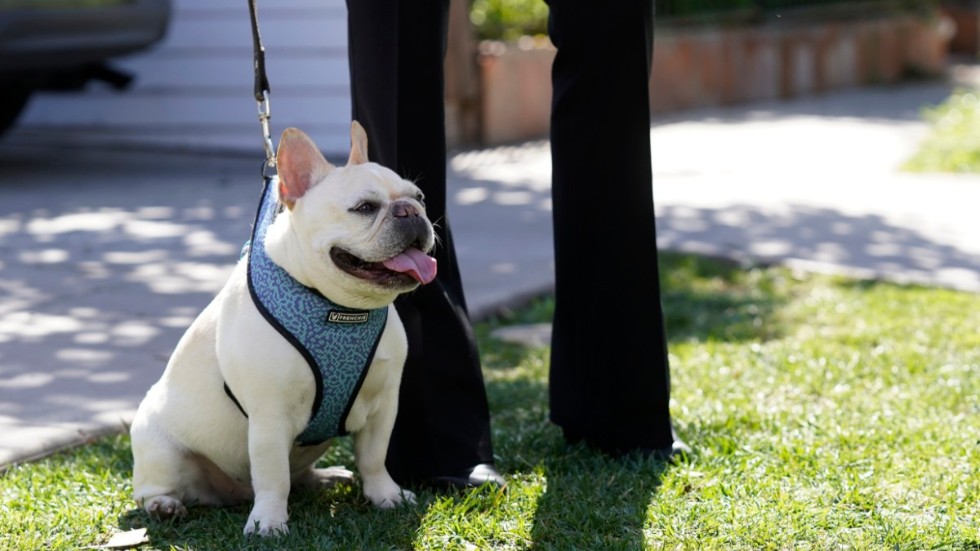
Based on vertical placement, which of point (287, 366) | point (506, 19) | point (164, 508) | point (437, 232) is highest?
point (437, 232)

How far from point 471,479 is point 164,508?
652mm

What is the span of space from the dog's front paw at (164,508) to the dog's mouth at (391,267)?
66cm

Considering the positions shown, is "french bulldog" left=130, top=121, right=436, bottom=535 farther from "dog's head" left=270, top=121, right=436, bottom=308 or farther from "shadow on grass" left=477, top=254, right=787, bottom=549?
"shadow on grass" left=477, top=254, right=787, bottom=549

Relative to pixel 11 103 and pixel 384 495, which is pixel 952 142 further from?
pixel 384 495

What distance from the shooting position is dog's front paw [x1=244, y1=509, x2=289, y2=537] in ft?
8.45

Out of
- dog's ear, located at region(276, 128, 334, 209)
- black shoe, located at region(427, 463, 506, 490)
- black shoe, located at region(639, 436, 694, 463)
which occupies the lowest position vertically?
black shoe, located at region(639, 436, 694, 463)

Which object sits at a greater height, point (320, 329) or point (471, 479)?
point (320, 329)

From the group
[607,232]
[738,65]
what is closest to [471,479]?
[607,232]

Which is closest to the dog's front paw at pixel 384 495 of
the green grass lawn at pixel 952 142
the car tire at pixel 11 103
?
the car tire at pixel 11 103

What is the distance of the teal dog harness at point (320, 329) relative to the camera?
250 centimetres

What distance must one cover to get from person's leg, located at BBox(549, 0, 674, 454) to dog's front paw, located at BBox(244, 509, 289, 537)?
2.78ft

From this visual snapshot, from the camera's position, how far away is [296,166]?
249cm

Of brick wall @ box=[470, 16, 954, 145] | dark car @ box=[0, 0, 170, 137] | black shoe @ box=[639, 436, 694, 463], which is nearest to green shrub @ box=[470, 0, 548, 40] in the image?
brick wall @ box=[470, 16, 954, 145]

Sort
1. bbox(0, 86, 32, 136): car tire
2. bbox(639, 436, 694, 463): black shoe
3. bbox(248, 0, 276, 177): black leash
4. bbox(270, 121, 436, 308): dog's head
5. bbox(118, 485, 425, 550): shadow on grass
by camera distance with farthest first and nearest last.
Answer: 1. bbox(0, 86, 32, 136): car tire
2. bbox(639, 436, 694, 463): black shoe
3. bbox(248, 0, 276, 177): black leash
4. bbox(118, 485, 425, 550): shadow on grass
5. bbox(270, 121, 436, 308): dog's head
